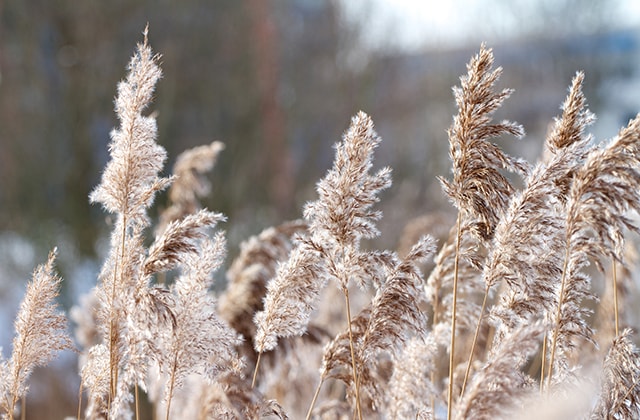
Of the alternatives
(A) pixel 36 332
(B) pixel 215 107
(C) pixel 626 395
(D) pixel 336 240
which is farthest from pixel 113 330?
(B) pixel 215 107

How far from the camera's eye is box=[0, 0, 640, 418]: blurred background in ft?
25.0

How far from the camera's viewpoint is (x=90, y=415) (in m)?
1.70

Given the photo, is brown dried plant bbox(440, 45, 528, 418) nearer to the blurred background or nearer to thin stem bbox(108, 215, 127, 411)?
thin stem bbox(108, 215, 127, 411)

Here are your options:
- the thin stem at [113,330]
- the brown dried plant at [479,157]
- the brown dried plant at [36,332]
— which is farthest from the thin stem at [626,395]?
the brown dried plant at [36,332]

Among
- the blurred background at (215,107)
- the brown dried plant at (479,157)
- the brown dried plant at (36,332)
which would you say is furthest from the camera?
the blurred background at (215,107)

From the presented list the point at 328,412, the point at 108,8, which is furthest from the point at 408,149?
the point at 328,412

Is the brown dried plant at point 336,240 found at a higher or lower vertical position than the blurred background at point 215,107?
lower

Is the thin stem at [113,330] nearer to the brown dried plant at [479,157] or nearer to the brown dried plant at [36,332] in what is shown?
the brown dried plant at [36,332]

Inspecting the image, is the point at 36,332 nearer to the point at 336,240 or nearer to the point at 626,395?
the point at 336,240

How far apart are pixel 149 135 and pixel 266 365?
0.85 meters

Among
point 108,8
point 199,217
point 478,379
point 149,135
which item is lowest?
point 478,379

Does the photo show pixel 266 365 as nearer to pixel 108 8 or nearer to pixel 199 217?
pixel 199 217

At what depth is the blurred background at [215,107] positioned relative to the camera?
25.0 feet

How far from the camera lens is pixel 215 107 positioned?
27.2ft
